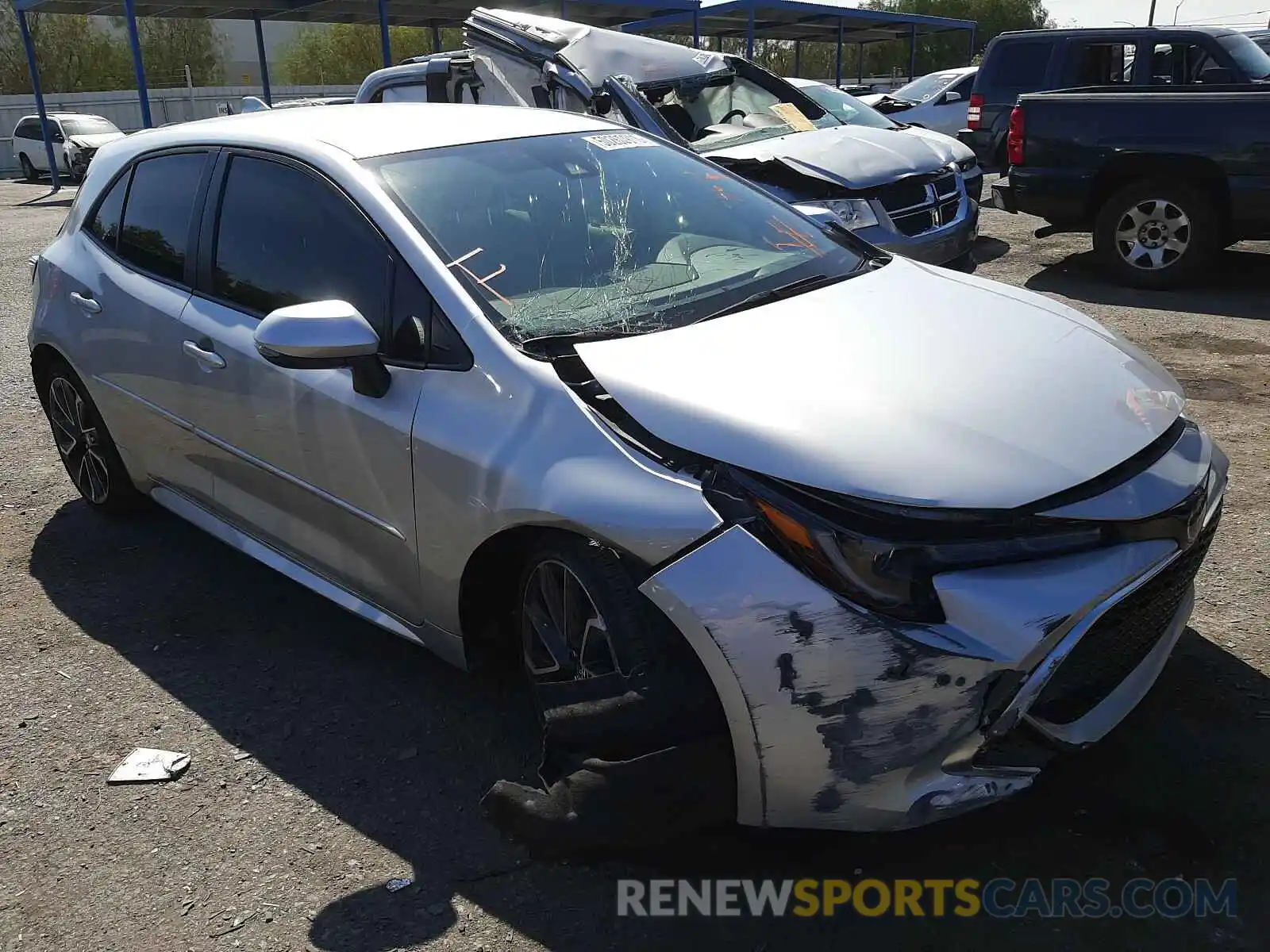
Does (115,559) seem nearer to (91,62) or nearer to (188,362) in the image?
(188,362)

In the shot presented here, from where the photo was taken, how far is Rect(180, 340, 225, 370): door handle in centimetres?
339

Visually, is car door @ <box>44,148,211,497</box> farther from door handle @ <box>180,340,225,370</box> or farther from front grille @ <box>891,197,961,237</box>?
front grille @ <box>891,197,961,237</box>

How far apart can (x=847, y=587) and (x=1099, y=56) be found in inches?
415

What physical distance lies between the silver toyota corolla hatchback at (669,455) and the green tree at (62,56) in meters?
51.3

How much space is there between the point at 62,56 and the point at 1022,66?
47.7m

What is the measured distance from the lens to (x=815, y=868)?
248cm

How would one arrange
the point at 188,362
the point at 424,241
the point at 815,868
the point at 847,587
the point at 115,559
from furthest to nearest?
the point at 115,559 → the point at 188,362 → the point at 424,241 → the point at 815,868 → the point at 847,587

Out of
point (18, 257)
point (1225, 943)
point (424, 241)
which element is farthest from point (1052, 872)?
point (18, 257)

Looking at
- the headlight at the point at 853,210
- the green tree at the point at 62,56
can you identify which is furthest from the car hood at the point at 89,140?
the green tree at the point at 62,56

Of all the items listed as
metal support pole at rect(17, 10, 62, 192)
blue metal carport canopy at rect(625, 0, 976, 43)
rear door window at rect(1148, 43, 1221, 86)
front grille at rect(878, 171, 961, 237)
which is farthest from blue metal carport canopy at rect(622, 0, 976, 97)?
front grille at rect(878, 171, 961, 237)

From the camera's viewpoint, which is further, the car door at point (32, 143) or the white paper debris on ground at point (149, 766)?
the car door at point (32, 143)

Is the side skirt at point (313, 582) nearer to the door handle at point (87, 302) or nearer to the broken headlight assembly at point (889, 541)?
A: the door handle at point (87, 302)

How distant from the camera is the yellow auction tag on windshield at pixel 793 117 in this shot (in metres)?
8.24

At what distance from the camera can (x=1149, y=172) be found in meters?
7.87
